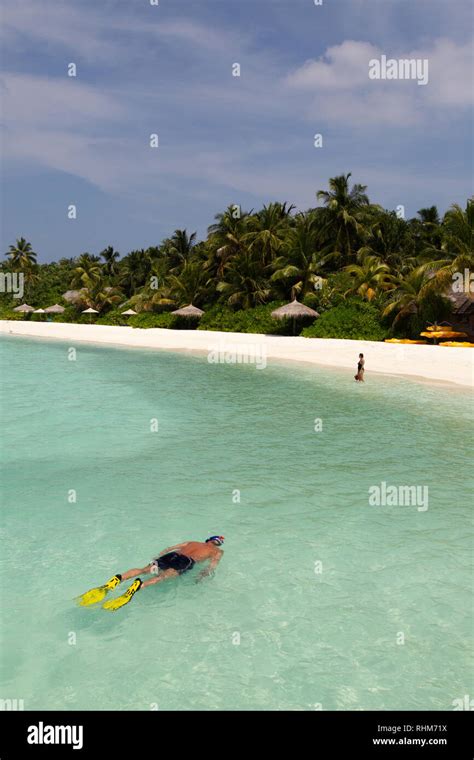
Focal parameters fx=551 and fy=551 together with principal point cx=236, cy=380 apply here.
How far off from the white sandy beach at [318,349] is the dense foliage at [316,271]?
246cm

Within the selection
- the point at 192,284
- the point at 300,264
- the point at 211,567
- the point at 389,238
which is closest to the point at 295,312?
the point at 300,264

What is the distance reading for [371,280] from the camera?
36531mm

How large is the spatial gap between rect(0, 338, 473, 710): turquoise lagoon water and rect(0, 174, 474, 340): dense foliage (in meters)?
18.1

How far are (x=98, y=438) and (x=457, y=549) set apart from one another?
8803mm

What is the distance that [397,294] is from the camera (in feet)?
107

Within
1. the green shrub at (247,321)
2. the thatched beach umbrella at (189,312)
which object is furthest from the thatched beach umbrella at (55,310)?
the green shrub at (247,321)

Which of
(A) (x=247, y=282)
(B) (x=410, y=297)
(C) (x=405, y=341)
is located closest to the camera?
(C) (x=405, y=341)

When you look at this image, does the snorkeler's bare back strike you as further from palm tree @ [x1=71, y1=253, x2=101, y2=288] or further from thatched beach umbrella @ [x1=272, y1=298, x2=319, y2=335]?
palm tree @ [x1=71, y1=253, x2=101, y2=288]
